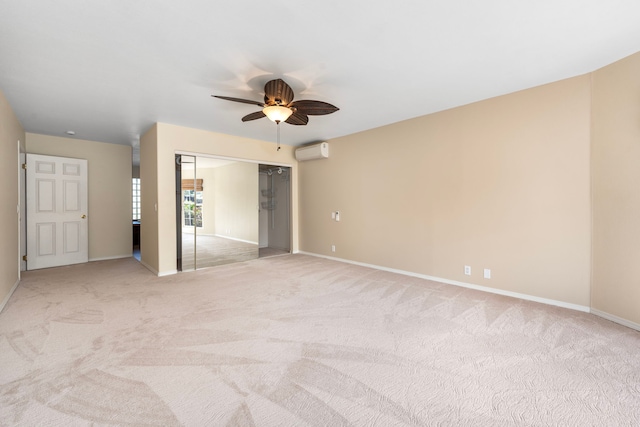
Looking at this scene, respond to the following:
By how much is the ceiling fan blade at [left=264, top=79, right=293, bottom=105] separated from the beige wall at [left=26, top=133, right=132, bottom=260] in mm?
4920

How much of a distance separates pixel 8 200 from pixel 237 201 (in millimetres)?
4228

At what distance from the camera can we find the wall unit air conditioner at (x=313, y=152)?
18.8 ft

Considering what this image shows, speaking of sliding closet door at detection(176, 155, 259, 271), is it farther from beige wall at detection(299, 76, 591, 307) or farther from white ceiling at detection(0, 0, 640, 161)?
beige wall at detection(299, 76, 591, 307)

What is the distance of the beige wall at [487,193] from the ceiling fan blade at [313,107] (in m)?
1.94

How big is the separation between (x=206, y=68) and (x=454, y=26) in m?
2.31

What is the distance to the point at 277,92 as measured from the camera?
291 centimetres

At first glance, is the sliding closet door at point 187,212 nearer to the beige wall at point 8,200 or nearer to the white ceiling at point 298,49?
the white ceiling at point 298,49

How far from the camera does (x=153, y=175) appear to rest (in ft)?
15.2

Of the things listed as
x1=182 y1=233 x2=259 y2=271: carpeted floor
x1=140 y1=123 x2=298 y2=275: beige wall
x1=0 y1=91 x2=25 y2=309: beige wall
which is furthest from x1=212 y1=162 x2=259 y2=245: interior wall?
x1=0 y1=91 x2=25 y2=309: beige wall

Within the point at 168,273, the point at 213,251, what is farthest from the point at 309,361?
the point at 213,251

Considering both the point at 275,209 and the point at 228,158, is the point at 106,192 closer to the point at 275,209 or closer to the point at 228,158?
the point at 228,158

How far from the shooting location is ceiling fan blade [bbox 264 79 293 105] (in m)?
2.89

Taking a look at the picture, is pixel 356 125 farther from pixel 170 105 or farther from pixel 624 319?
pixel 624 319

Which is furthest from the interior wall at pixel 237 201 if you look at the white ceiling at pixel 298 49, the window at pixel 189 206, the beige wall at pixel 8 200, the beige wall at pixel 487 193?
the beige wall at pixel 8 200
